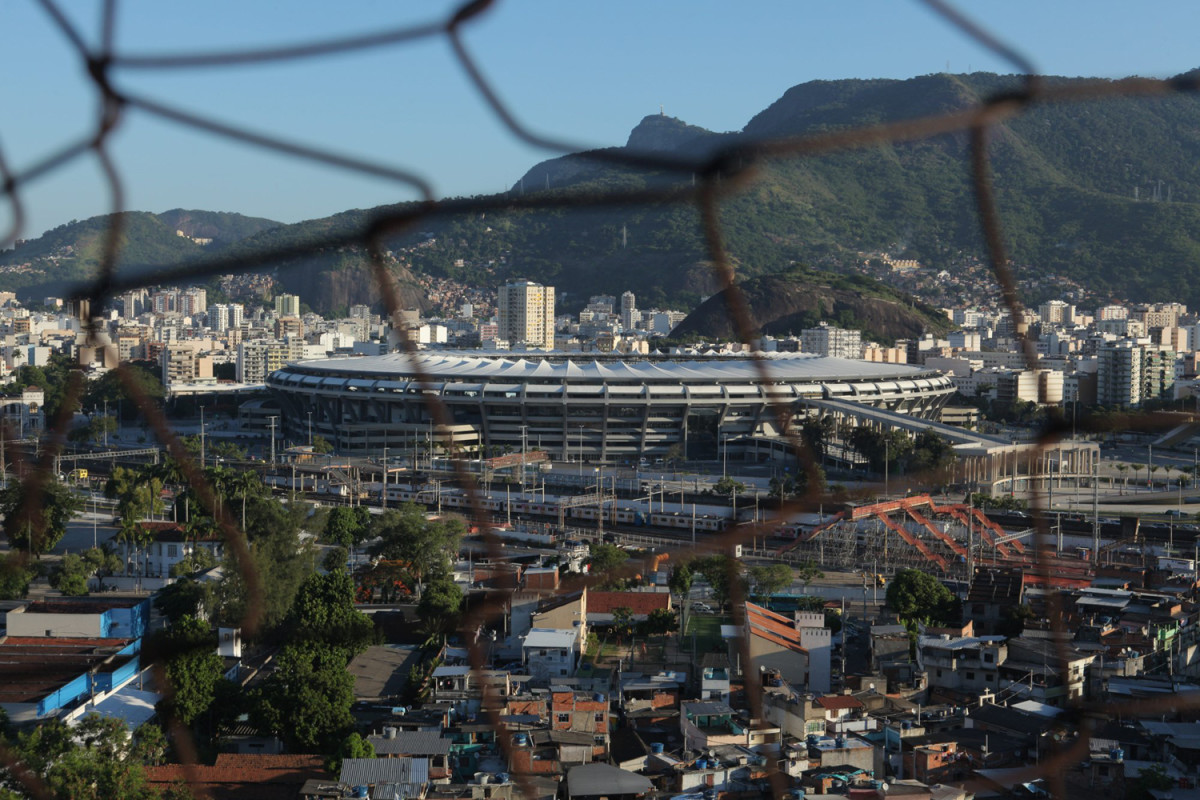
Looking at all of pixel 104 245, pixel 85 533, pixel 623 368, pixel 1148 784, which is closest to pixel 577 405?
pixel 623 368

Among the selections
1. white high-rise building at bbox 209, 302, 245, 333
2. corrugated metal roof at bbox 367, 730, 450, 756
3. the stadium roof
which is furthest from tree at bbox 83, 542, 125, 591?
white high-rise building at bbox 209, 302, 245, 333

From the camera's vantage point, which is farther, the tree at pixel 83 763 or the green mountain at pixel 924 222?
the green mountain at pixel 924 222

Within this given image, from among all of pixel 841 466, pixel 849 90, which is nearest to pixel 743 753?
pixel 841 466

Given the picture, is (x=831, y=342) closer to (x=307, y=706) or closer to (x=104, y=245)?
(x=307, y=706)

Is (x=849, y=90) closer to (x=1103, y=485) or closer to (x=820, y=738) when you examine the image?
(x=1103, y=485)

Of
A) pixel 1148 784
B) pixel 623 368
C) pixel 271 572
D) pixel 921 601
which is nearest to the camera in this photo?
pixel 1148 784

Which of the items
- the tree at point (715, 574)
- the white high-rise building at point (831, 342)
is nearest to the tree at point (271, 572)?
the tree at point (715, 574)

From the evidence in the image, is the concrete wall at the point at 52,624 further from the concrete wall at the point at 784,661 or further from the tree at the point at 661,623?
the concrete wall at the point at 784,661

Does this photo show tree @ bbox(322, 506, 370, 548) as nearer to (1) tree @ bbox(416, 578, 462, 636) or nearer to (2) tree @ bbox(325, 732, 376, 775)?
(1) tree @ bbox(416, 578, 462, 636)
